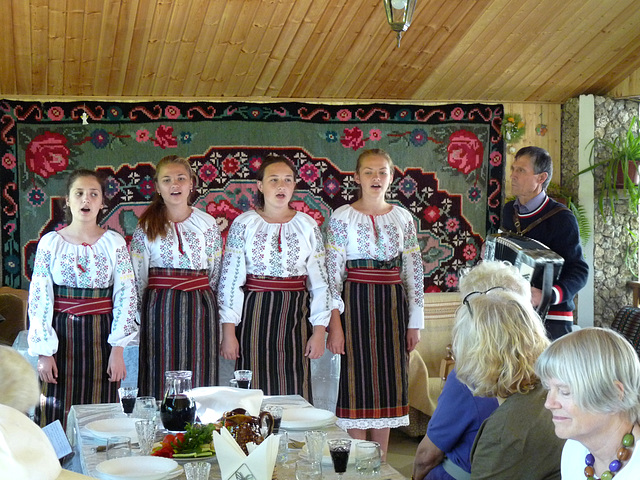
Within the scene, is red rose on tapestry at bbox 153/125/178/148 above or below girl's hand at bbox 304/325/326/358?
above

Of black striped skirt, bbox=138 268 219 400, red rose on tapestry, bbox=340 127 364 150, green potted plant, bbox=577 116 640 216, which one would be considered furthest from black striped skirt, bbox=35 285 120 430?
green potted plant, bbox=577 116 640 216

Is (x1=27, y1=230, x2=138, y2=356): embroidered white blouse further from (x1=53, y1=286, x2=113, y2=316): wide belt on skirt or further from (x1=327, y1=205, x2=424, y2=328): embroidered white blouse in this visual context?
(x1=327, y1=205, x2=424, y2=328): embroidered white blouse

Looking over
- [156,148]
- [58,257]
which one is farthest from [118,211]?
[58,257]

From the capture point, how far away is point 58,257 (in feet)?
11.6

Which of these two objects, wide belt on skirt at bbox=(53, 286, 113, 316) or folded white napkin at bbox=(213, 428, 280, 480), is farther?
wide belt on skirt at bbox=(53, 286, 113, 316)

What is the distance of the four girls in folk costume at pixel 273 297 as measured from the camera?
376 centimetres

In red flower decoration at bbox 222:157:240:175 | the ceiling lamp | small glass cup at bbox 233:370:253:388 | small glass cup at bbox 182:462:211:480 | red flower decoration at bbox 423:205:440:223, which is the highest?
the ceiling lamp

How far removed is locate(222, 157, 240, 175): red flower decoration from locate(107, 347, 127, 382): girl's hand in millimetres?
2293

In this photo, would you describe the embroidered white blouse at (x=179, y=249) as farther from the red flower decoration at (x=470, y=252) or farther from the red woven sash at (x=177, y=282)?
the red flower decoration at (x=470, y=252)

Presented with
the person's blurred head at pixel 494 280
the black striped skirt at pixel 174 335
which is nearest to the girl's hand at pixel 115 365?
the black striped skirt at pixel 174 335

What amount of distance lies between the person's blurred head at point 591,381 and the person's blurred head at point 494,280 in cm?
84

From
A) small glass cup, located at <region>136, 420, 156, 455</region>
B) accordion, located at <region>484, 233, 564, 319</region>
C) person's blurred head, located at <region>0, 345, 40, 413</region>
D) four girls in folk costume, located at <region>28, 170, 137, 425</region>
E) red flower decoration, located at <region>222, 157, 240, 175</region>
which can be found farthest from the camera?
red flower decoration, located at <region>222, 157, 240, 175</region>

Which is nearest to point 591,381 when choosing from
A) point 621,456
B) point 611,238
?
point 621,456

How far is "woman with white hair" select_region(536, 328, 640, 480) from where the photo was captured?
1.63 meters
